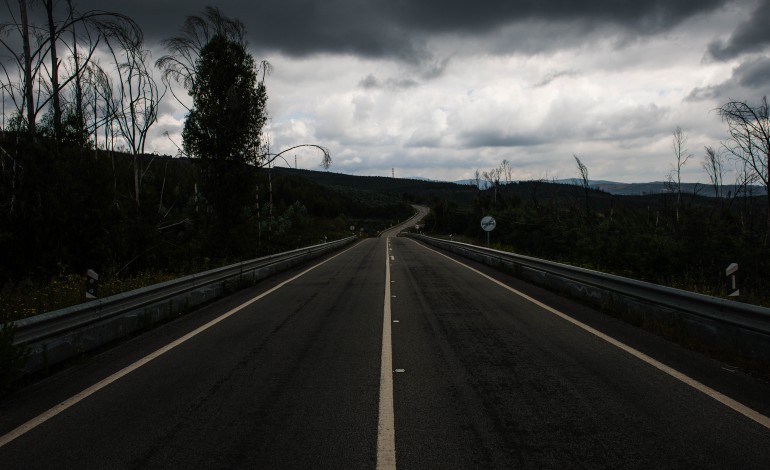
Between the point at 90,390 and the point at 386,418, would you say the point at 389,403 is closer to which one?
the point at 386,418

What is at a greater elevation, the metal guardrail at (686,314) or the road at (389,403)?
the metal guardrail at (686,314)

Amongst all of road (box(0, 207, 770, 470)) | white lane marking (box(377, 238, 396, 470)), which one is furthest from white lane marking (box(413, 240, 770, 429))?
white lane marking (box(377, 238, 396, 470))

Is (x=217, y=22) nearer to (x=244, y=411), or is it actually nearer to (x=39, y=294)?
(x=39, y=294)

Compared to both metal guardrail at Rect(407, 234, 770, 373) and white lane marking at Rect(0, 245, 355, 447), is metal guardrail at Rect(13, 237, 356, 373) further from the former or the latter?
metal guardrail at Rect(407, 234, 770, 373)

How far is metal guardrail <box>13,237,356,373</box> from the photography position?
5.66 m

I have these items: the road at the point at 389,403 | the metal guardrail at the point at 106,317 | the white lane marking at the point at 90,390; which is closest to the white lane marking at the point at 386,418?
the road at the point at 389,403

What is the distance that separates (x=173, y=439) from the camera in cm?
384

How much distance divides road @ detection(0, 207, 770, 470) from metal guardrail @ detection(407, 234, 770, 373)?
386 millimetres

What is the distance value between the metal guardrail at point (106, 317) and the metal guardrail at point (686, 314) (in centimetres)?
834

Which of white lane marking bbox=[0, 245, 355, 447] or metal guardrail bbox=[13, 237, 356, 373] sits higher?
metal guardrail bbox=[13, 237, 356, 373]

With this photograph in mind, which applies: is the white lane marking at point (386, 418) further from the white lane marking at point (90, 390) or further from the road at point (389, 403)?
the white lane marking at point (90, 390)

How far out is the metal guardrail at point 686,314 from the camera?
556 cm

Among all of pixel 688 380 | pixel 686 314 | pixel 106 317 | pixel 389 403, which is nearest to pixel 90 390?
pixel 106 317

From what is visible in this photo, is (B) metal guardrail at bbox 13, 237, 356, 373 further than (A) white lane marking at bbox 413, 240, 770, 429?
Yes
